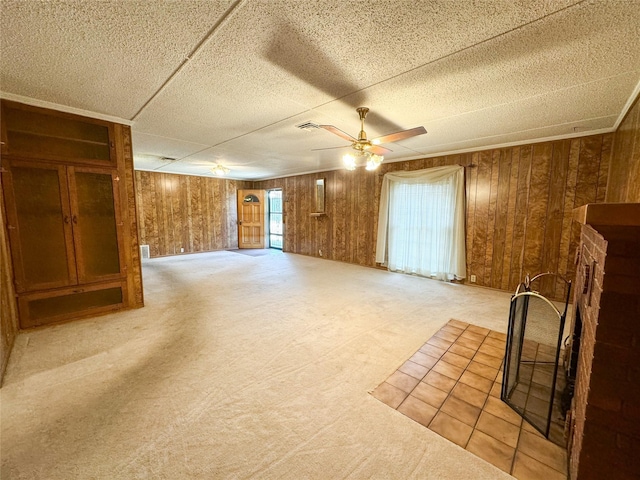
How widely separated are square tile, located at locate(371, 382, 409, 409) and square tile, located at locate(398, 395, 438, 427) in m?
0.03

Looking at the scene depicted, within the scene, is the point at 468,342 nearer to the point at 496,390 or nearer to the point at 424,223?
the point at 496,390

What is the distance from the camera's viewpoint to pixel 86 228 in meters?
3.01

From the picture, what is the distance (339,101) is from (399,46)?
87cm

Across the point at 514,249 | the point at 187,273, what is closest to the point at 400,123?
the point at 514,249

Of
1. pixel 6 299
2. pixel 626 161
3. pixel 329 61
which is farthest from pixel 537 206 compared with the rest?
pixel 6 299

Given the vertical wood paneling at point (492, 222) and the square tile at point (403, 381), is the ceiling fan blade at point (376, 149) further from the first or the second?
the vertical wood paneling at point (492, 222)

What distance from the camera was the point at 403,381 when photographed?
1987mm

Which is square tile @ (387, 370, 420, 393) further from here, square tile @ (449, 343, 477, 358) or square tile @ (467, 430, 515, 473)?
square tile @ (449, 343, 477, 358)

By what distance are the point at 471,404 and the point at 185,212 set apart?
7.98 meters

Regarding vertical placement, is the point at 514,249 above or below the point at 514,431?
above

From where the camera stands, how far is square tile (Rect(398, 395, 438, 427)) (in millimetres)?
1627

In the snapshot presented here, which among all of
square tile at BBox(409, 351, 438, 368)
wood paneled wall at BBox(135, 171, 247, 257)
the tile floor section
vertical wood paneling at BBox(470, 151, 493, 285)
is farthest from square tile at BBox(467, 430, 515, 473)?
wood paneled wall at BBox(135, 171, 247, 257)

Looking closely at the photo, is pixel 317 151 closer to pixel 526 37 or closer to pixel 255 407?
pixel 526 37

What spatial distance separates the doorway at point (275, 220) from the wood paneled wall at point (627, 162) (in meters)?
7.81
